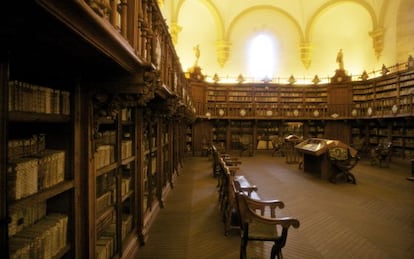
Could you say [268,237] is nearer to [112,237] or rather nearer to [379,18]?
[112,237]

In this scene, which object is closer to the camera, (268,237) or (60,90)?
(60,90)

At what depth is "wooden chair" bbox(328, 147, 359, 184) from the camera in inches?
233

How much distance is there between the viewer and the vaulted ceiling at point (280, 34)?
13.0 metres

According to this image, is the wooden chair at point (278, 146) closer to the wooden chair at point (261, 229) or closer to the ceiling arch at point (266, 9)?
the ceiling arch at point (266, 9)

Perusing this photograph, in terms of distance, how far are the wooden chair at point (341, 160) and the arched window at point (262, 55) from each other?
8.36 metres

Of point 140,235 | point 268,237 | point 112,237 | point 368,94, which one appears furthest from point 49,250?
point 368,94

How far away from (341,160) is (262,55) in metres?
9.17

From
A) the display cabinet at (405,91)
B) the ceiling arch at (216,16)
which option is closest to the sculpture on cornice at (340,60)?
the display cabinet at (405,91)

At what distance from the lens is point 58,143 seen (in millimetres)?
1630

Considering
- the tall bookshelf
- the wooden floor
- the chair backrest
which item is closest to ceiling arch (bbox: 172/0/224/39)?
the chair backrest

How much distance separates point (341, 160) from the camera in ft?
19.5

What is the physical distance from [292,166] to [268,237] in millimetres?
6323

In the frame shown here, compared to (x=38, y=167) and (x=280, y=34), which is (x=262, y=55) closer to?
(x=280, y=34)

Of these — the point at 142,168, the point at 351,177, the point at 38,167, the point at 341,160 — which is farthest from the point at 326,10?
the point at 38,167
